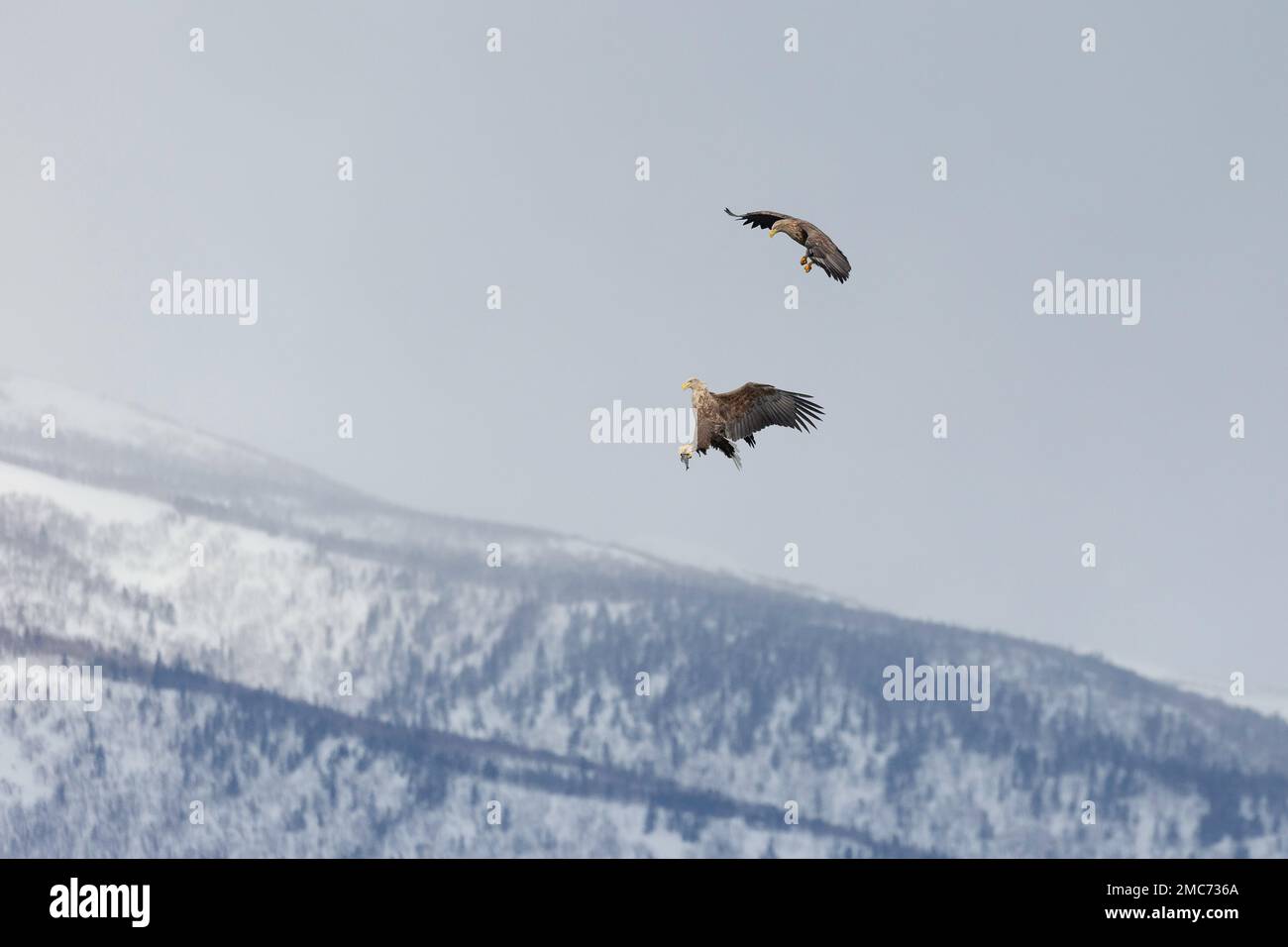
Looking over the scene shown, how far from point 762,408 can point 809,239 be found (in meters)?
4.11

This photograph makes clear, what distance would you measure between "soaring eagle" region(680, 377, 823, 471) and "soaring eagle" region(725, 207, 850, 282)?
2897mm

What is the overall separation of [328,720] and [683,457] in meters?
136

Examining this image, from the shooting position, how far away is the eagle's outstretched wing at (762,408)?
44562mm

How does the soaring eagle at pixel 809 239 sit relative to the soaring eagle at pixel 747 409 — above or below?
above

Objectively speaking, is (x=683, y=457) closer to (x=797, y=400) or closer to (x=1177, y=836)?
(x=797, y=400)

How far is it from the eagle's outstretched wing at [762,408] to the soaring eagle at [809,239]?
9.38 ft

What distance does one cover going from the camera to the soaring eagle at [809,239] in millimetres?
44375

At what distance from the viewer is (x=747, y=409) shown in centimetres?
4472

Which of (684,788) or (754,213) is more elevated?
(754,213)

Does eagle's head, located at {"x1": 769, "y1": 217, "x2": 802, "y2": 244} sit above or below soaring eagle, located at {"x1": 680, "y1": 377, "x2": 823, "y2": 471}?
above

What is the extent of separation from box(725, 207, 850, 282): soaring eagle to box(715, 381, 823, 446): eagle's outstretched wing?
2.86 m

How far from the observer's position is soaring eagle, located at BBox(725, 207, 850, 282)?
4438cm
